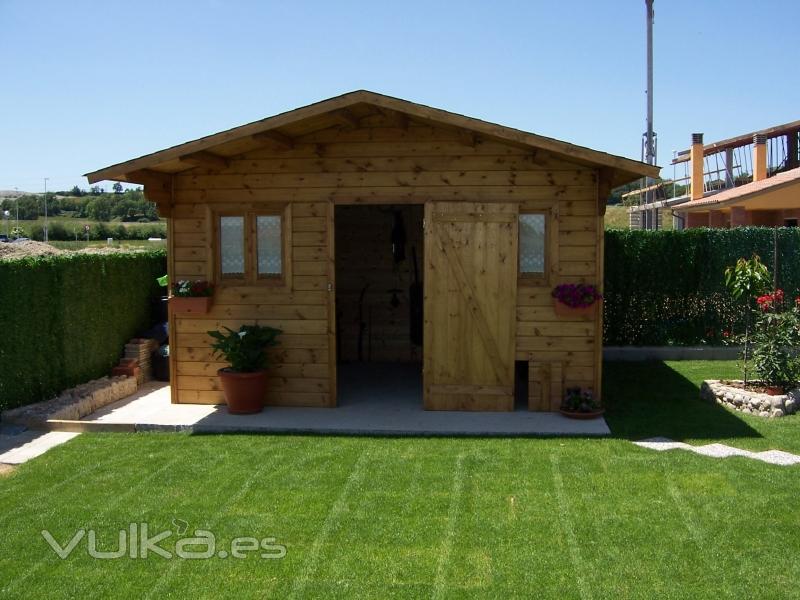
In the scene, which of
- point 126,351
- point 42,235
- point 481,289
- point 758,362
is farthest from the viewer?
point 42,235

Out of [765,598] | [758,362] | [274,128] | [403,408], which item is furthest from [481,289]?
[765,598]

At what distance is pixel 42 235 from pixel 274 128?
47.1 meters

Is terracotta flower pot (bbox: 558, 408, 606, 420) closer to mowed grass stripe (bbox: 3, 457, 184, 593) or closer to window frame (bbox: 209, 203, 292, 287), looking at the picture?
window frame (bbox: 209, 203, 292, 287)

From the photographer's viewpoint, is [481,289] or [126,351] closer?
[481,289]

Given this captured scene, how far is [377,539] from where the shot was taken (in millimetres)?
4961

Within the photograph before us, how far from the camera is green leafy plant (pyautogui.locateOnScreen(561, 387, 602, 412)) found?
7809mm

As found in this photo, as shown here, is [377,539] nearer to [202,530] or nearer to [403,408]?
[202,530]

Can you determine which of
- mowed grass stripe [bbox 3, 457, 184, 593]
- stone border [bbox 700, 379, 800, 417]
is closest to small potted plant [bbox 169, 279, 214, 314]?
mowed grass stripe [bbox 3, 457, 184, 593]

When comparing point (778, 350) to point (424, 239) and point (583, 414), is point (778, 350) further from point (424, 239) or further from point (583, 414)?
point (424, 239)

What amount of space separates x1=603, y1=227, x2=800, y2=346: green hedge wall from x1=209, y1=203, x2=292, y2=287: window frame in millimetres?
5568

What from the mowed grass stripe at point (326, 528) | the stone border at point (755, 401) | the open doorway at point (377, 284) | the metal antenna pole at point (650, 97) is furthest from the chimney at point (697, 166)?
the mowed grass stripe at point (326, 528)

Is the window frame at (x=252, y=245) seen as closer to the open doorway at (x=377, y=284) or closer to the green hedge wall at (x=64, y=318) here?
the green hedge wall at (x=64, y=318)

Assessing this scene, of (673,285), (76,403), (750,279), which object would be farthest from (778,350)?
(76,403)

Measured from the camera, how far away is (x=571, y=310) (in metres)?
7.87
